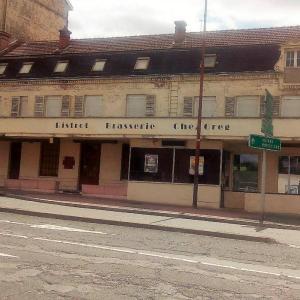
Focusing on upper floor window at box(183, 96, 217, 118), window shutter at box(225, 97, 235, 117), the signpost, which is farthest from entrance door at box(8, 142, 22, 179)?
the signpost

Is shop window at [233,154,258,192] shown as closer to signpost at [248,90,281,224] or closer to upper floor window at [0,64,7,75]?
signpost at [248,90,281,224]

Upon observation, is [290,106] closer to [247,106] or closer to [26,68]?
[247,106]

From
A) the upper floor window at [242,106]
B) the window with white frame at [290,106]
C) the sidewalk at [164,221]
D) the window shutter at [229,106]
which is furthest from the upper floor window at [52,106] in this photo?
the window with white frame at [290,106]

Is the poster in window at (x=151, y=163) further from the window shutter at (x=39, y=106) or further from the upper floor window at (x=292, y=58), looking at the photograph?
the window shutter at (x=39, y=106)

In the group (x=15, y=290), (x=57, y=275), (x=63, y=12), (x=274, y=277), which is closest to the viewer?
(x=15, y=290)

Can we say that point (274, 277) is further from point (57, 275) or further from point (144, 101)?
point (144, 101)

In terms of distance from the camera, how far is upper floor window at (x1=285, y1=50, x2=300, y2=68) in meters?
25.3

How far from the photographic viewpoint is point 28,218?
16.1 meters

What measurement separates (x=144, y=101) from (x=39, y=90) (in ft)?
22.0

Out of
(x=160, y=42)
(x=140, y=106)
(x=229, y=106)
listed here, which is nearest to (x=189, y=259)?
(x=229, y=106)

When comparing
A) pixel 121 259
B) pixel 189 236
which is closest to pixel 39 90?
pixel 189 236

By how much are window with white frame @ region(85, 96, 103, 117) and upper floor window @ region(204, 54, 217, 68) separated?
20.2 feet

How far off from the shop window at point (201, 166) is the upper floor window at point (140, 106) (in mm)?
4166

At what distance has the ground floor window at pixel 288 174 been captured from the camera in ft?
78.4
